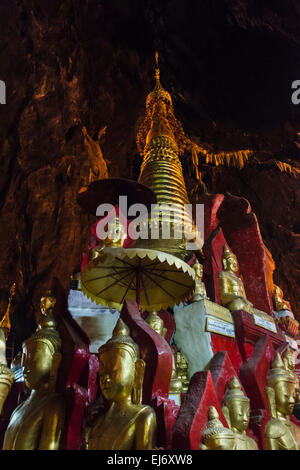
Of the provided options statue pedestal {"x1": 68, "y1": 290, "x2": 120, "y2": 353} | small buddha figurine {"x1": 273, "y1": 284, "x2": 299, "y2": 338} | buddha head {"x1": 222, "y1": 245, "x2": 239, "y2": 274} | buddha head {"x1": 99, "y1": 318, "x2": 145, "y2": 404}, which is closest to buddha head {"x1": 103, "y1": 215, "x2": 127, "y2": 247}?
statue pedestal {"x1": 68, "y1": 290, "x2": 120, "y2": 353}

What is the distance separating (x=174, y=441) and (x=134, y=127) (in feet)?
39.5

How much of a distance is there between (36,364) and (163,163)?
522 centimetres

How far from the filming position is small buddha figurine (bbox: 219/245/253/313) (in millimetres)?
5012

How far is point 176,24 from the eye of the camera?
12648 millimetres

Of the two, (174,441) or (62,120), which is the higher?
(62,120)

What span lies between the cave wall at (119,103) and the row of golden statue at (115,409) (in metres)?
7.80

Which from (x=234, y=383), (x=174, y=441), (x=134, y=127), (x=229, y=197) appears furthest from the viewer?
(x=134, y=127)

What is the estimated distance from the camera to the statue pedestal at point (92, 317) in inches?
168

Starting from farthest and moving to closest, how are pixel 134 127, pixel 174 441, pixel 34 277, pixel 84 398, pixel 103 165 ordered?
pixel 134 127 < pixel 103 165 < pixel 34 277 < pixel 84 398 < pixel 174 441

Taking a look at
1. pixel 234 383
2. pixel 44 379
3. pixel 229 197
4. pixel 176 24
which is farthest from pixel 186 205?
pixel 176 24

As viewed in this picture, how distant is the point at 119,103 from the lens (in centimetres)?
1323

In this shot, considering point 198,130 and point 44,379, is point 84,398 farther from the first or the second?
point 198,130

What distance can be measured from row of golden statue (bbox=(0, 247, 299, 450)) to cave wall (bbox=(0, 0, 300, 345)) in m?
7.80

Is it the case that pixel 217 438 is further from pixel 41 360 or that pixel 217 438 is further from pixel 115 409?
pixel 41 360
